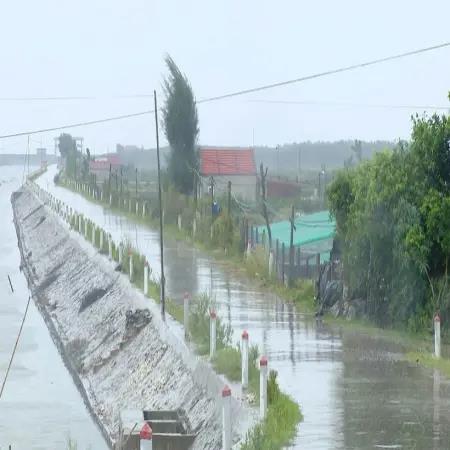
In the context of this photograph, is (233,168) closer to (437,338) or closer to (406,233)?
(406,233)

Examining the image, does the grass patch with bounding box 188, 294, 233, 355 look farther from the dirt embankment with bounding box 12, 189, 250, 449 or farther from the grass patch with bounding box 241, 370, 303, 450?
the grass patch with bounding box 241, 370, 303, 450

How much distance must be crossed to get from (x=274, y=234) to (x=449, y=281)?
1510 centimetres

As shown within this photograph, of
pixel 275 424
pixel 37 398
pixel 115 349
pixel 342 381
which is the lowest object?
pixel 37 398

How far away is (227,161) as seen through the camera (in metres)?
69.6

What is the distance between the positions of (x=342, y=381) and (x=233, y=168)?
2097 inches

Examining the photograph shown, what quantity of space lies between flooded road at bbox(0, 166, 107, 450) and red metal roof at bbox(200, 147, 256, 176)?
101ft

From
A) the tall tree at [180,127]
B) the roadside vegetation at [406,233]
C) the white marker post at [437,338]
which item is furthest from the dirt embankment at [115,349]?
the tall tree at [180,127]

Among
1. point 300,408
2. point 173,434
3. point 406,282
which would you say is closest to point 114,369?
point 406,282

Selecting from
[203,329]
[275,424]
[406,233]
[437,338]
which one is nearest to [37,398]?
[203,329]

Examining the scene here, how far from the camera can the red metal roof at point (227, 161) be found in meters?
67.4

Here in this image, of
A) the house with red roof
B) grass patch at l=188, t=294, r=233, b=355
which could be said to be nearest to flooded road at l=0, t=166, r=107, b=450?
grass patch at l=188, t=294, r=233, b=355

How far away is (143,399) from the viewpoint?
20391mm

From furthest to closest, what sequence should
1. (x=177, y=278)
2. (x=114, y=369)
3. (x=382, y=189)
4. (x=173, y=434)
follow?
(x=177, y=278), (x=114, y=369), (x=382, y=189), (x=173, y=434)

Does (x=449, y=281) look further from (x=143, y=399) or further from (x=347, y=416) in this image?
(x=347, y=416)
